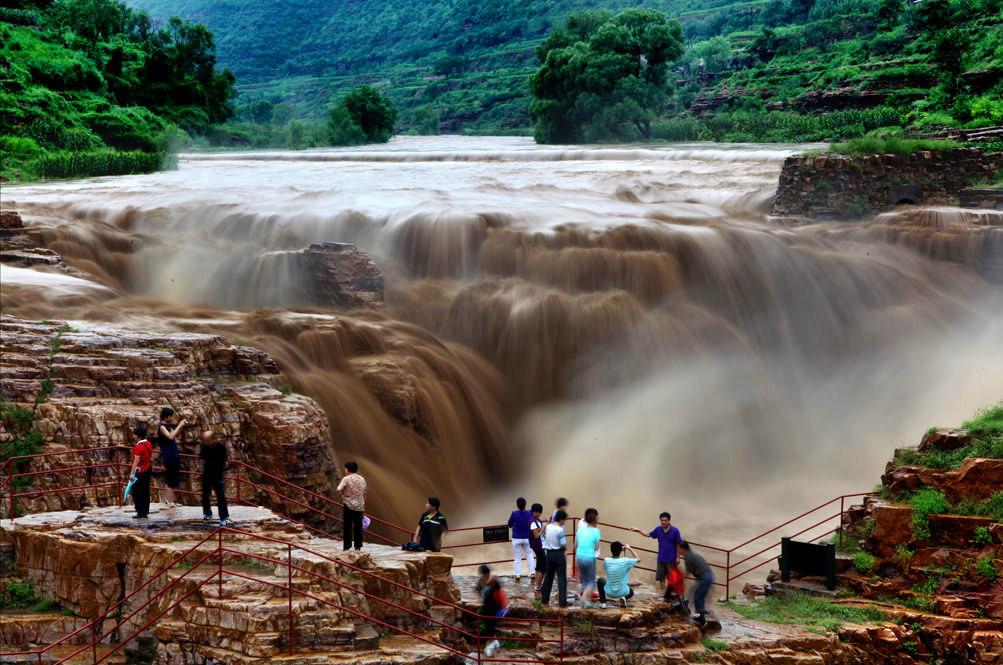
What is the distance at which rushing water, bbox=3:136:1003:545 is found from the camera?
2933 cm

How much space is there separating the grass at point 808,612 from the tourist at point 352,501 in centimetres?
727

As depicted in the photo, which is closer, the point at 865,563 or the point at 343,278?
the point at 865,563

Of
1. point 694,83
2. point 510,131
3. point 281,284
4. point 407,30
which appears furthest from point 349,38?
point 281,284

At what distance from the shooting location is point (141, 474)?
1903cm

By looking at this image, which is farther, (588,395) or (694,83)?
(694,83)

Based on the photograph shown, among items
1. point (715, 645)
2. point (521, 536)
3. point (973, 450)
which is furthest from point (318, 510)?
point (973, 450)

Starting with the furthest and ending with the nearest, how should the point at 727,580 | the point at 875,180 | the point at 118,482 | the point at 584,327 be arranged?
the point at 875,180 < the point at 584,327 < the point at 727,580 < the point at 118,482

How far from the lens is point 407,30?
489ft

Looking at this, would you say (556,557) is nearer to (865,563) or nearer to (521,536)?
(521,536)

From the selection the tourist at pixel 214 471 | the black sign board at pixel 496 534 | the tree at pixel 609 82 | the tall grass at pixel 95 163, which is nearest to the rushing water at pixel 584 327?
the black sign board at pixel 496 534

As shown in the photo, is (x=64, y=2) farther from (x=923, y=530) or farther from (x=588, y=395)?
(x=923, y=530)

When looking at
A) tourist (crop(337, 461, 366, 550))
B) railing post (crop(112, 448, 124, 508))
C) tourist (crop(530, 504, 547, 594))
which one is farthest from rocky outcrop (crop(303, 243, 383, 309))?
tourist (crop(337, 461, 366, 550))

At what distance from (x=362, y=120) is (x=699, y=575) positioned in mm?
74530

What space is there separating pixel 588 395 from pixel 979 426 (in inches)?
480
